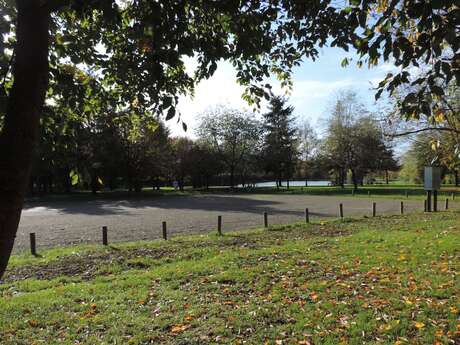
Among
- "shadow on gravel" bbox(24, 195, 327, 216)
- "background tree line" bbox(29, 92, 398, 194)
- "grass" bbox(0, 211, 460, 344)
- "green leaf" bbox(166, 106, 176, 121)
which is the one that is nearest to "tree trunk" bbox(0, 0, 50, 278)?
"green leaf" bbox(166, 106, 176, 121)

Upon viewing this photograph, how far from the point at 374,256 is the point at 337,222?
25.6ft

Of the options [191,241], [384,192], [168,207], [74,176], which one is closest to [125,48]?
[74,176]

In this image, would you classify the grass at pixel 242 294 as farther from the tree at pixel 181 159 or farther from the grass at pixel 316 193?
the tree at pixel 181 159

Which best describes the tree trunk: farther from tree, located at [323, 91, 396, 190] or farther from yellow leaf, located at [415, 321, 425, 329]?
tree, located at [323, 91, 396, 190]

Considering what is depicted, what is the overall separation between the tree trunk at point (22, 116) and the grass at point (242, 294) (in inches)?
121

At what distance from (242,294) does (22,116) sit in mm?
4953

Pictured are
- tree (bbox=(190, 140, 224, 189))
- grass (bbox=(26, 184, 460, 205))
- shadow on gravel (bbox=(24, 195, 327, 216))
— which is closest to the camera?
shadow on gravel (bbox=(24, 195, 327, 216))

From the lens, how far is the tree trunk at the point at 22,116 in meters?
1.88

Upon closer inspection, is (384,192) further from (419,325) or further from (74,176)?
(74,176)

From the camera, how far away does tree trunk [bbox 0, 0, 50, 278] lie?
188 cm

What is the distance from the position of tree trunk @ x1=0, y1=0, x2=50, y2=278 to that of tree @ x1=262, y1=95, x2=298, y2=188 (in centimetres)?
5602

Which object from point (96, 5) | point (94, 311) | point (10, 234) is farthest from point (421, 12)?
point (94, 311)

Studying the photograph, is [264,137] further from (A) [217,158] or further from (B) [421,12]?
(B) [421,12]

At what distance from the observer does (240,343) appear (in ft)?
14.0
